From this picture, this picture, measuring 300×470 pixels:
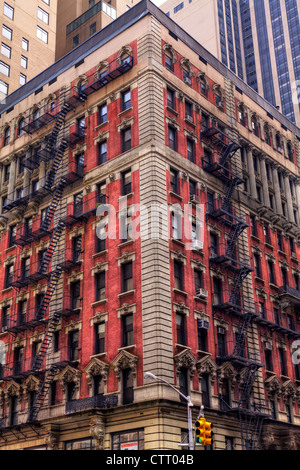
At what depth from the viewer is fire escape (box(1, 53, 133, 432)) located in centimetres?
4419

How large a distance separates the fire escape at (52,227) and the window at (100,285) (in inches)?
97.1

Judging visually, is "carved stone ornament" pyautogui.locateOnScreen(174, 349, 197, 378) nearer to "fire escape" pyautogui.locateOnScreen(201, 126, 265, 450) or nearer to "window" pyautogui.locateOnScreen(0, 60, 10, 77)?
"fire escape" pyautogui.locateOnScreen(201, 126, 265, 450)

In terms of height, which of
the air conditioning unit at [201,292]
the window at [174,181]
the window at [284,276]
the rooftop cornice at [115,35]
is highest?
the rooftop cornice at [115,35]

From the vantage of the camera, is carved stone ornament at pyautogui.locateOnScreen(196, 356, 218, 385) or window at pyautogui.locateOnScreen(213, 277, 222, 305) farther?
window at pyautogui.locateOnScreen(213, 277, 222, 305)

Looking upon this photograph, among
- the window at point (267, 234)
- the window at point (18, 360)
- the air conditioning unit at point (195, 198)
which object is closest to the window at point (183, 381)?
the air conditioning unit at point (195, 198)

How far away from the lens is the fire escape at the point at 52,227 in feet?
145

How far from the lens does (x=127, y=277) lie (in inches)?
1635

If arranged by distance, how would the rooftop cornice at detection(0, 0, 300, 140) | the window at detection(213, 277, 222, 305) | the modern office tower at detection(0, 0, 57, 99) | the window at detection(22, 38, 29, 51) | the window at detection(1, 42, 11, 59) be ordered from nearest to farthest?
the window at detection(213, 277, 222, 305) < the rooftop cornice at detection(0, 0, 300, 140) < the window at detection(1, 42, 11, 59) < the modern office tower at detection(0, 0, 57, 99) < the window at detection(22, 38, 29, 51)

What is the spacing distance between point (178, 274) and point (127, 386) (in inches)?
346

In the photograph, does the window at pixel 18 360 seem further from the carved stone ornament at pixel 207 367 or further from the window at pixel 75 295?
the carved stone ornament at pixel 207 367

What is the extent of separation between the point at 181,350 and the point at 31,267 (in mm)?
17090

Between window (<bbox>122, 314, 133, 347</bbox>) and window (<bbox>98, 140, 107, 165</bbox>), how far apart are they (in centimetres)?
1439

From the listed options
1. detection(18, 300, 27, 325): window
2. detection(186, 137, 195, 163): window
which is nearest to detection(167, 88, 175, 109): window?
detection(186, 137, 195, 163): window
